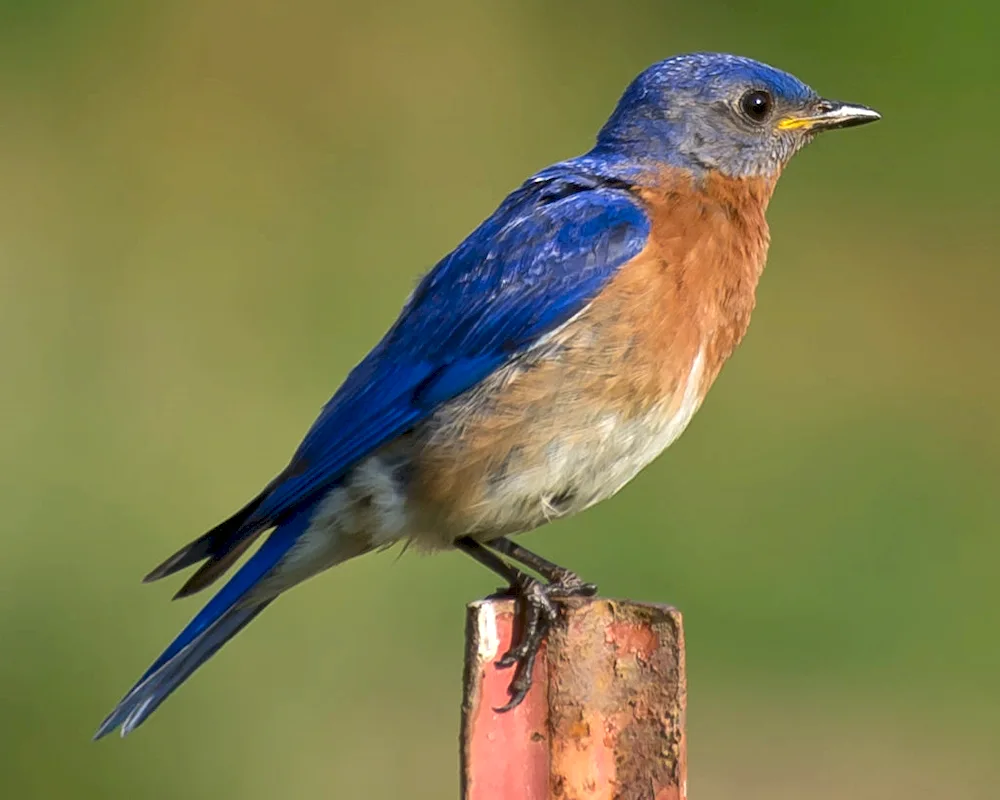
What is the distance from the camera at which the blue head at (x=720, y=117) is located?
5.13 meters

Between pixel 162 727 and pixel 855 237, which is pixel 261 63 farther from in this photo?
pixel 162 727

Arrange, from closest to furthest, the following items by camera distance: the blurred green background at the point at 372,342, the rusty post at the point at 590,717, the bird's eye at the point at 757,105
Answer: the rusty post at the point at 590,717 < the bird's eye at the point at 757,105 < the blurred green background at the point at 372,342

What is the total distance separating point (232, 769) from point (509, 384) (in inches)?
95.1

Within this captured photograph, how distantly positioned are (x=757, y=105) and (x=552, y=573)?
4.82ft

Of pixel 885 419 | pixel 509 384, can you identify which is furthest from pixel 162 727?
pixel 885 419

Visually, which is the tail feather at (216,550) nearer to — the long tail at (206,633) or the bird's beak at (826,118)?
the long tail at (206,633)

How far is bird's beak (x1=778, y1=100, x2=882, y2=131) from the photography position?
17.4 feet

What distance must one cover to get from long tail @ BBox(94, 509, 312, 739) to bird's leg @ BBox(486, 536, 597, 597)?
0.53 m

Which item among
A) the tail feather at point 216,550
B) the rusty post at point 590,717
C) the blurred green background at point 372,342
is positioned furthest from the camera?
the blurred green background at point 372,342

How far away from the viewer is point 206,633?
15.5 ft

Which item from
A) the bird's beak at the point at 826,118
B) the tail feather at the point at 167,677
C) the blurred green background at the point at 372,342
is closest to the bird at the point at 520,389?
the tail feather at the point at 167,677

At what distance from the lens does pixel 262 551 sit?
4.84 metres

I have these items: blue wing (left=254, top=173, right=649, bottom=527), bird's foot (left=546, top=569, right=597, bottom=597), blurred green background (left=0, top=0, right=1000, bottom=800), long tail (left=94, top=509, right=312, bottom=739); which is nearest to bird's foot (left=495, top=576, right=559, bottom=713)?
bird's foot (left=546, top=569, right=597, bottom=597)

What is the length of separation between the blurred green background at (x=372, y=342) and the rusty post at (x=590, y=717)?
3141mm
